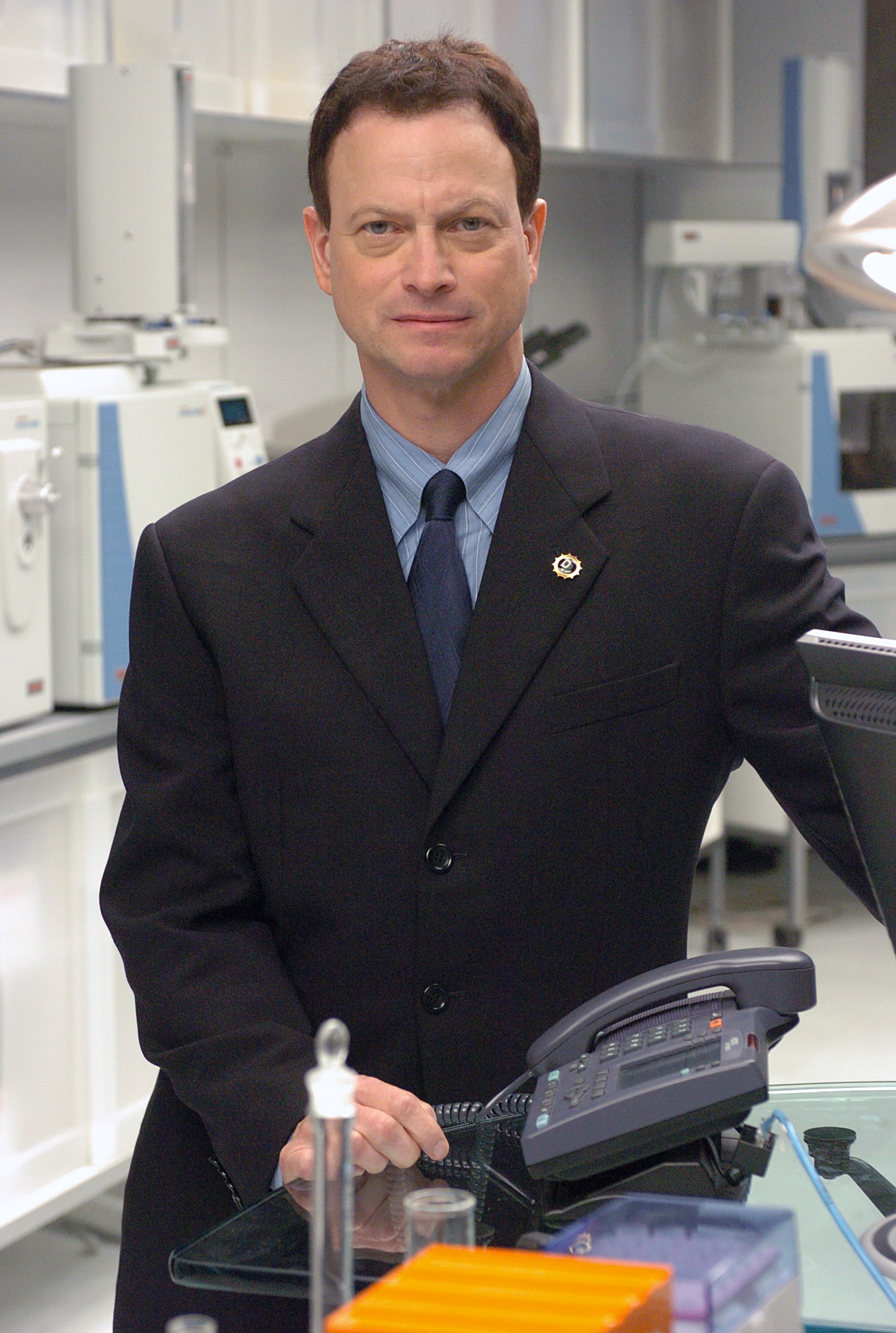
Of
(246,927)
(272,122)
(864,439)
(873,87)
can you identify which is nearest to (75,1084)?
(246,927)

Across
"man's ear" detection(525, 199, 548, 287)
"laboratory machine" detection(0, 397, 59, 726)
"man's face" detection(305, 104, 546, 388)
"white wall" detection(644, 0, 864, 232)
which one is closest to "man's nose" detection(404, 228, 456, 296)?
"man's face" detection(305, 104, 546, 388)

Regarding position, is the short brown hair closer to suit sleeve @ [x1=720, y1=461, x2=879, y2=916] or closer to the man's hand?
suit sleeve @ [x1=720, y1=461, x2=879, y2=916]

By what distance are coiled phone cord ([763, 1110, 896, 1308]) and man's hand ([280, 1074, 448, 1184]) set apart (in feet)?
0.71

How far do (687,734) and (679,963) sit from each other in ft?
0.89

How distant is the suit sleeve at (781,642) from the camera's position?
50.1 inches

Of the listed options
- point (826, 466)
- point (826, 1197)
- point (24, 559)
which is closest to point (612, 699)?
point (826, 1197)

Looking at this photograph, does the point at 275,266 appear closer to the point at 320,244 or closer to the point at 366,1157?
the point at 320,244

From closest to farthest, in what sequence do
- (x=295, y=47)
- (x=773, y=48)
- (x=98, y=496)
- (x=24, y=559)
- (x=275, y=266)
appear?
(x=24, y=559)
(x=98, y=496)
(x=295, y=47)
(x=275, y=266)
(x=773, y=48)

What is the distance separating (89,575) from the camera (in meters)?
2.66

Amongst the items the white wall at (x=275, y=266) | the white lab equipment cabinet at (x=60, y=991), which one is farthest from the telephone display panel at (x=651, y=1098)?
the white wall at (x=275, y=266)

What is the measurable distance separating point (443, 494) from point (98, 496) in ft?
4.63

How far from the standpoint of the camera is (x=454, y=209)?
1.23 m

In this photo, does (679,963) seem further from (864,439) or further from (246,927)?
(864,439)

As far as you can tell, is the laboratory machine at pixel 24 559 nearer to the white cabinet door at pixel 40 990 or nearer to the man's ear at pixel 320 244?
the white cabinet door at pixel 40 990
